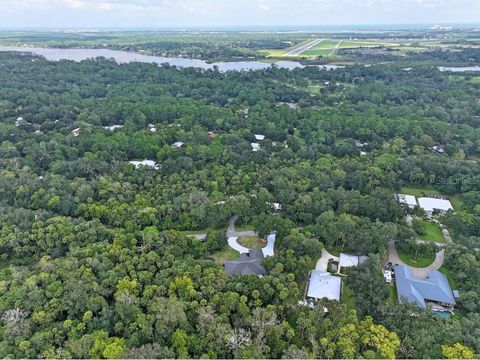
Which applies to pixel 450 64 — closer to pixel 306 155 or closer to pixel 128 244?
pixel 306 155

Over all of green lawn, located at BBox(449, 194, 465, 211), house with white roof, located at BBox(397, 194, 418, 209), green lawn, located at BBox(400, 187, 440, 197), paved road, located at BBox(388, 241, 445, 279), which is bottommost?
paved road, located at BBox(388, 241, 445, 279)

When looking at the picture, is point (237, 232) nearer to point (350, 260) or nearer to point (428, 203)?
point (350, 260)

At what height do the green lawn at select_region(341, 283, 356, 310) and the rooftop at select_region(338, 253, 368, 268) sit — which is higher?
the rooftop at select_region(338, 253, 368, 268)

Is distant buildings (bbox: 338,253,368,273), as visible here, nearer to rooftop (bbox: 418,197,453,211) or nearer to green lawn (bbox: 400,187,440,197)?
rooftop (bbox: 418,197,453,211)

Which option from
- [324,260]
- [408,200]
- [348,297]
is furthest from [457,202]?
[348,297]

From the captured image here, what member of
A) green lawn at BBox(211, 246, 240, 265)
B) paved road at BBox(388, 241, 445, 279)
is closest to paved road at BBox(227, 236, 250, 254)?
green lawn at BBox(211, 246, 240, 265)

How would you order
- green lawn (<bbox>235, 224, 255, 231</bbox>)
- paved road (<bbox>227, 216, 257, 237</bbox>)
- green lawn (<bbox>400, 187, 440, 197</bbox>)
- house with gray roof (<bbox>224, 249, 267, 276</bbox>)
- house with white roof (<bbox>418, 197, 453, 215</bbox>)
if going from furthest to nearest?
1. green lawn (<bbox>400, 187, 440, 197</bbox>)
2. house with white roof (<bbox>418, 197, 453, 215</bbox>)
3. green lawn (<bbox>235, 224, 255, 231</bbox>)
4. paved road (<bbox>227, 216, 257, 237</bbox>)
5. house with gray roof (<bbox>224, 249, 267, 276</bbox>)

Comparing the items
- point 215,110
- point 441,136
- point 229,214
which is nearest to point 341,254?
point 229,214
